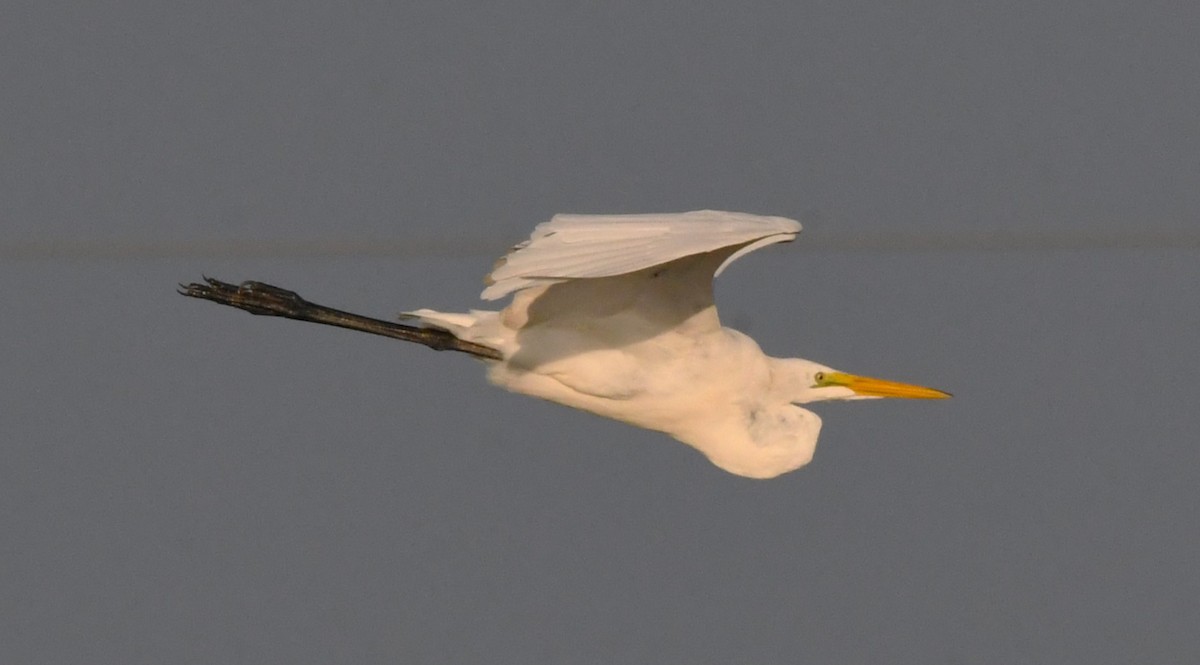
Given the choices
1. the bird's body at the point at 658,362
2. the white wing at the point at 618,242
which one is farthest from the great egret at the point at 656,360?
the white wing at the point at 618,242

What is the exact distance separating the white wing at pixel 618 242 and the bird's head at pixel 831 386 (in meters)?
1.52

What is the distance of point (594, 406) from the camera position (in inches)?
458

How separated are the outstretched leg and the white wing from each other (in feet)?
6.74

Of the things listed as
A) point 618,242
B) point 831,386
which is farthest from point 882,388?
point 618,242

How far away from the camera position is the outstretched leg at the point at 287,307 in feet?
40.3

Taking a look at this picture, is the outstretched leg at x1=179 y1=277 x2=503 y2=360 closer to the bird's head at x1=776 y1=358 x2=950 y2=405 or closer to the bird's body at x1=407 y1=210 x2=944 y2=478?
the bird's body at x1=407 y1=210 x2=944 y2=478

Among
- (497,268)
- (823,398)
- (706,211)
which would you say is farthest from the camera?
(823,398)

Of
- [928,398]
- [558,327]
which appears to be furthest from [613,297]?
[928,398]

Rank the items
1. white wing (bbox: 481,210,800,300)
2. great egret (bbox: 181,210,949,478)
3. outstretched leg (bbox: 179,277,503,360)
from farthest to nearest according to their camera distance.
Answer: outstretched leg (bbox: 179,277,503,360) < great egret (bbox: 181,210,949,478) < white wing (bbox: 481,210,800,300)

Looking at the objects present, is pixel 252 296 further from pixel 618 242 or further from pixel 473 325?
pixel 618 242

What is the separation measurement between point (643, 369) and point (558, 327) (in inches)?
16.4

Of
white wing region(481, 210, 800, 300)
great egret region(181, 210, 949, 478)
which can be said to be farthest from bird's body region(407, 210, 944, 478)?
white wing region(481, 210, 800, 300)

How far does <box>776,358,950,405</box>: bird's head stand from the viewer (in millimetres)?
12109

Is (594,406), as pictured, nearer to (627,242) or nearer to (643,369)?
(643,369)
